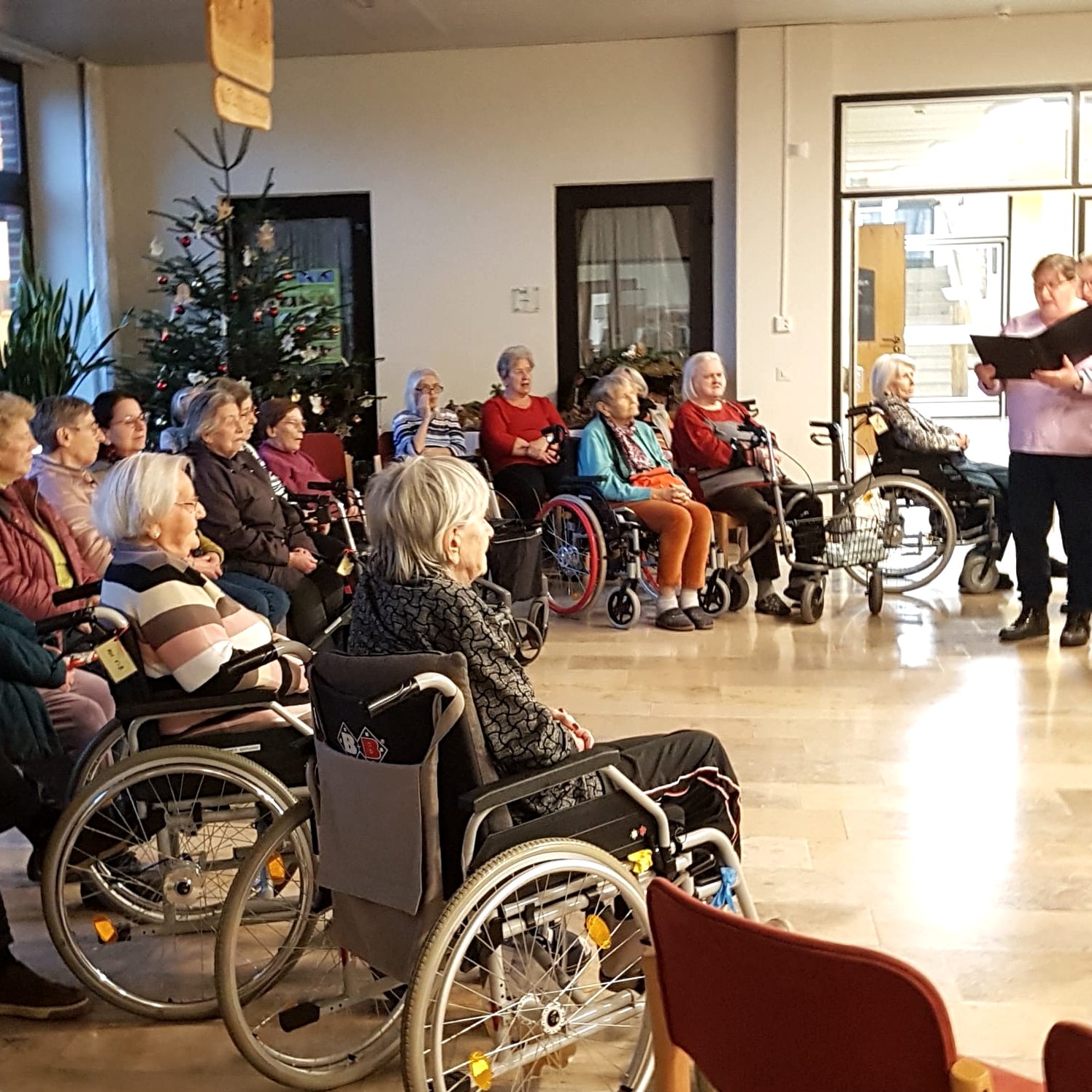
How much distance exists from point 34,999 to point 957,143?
730 centimetres

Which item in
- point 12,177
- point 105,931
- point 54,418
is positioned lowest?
point 105,931

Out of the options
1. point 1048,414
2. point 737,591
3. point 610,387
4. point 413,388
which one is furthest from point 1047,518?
point 413,388

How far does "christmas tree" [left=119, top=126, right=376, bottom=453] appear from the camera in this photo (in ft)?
24.1

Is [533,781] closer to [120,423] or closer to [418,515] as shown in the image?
[418,515]

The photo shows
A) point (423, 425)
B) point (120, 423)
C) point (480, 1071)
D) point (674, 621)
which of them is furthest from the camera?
point (423, 425)

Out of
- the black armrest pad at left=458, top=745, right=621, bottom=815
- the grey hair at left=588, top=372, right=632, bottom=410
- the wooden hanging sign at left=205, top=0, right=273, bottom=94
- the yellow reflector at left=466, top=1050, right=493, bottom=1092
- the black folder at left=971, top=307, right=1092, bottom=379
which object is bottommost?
the yellow reflector at left=466, top=1050, right=493, bottom=1092

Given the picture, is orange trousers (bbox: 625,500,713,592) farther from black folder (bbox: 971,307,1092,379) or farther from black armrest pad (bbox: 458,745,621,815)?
black armrest pad (bbox: 458,745,621,815)

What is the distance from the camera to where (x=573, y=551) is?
603 cm

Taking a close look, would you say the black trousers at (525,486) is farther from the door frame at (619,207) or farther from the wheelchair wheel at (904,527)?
the door frame at (619,207)

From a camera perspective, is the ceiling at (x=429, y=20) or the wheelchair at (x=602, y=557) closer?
the wheelchair at (x=602, y=557)

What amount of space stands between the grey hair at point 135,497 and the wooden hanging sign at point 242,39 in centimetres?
153

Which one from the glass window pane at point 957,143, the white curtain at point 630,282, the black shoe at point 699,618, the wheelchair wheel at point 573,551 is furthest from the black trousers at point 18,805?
the glass window pane at point 957,143

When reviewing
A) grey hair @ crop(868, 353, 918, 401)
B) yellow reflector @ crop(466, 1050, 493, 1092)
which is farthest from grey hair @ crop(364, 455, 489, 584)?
grey hair @ crop(868, 353, 918, 401)

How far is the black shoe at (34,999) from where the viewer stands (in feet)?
8.28
